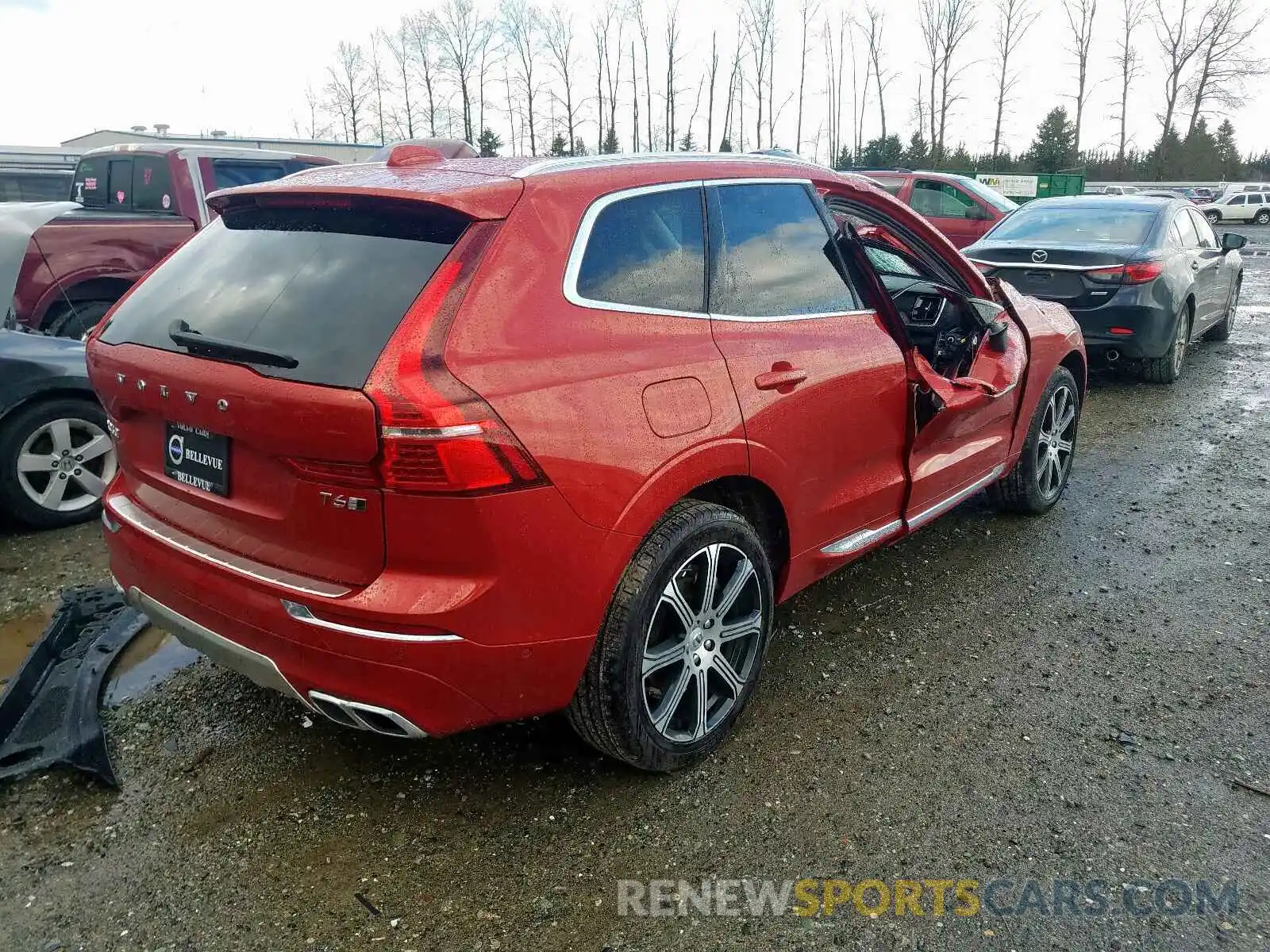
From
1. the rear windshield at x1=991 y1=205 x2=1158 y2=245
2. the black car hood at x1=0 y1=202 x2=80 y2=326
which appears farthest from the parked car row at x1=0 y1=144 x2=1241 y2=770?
the rear windshield at x1=991 y1=205 x2=1158 y2=245

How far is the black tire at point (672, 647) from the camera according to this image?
8.39ft

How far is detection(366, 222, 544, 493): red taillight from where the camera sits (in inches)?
84.7

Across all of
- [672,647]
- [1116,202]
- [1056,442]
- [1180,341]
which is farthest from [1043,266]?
[672,647]

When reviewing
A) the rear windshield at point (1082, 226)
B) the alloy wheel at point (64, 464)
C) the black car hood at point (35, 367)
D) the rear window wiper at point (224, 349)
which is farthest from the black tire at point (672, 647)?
the rear windshield at point (1082, 226)

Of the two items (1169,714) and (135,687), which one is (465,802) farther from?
(1169,714)

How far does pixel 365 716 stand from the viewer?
7.68 ft

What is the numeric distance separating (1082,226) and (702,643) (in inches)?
→ 286

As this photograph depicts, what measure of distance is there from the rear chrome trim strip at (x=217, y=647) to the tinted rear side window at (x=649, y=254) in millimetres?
1278

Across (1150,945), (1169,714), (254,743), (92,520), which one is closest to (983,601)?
(1169,714)

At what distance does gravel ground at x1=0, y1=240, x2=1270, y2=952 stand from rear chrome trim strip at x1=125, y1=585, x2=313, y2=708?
489 millimetres

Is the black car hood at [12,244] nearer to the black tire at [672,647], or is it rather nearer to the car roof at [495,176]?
the car roof at [495,176]

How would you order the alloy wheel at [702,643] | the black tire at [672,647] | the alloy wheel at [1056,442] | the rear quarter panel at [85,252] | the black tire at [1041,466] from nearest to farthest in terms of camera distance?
the black tire at [672,647]
the alloy wheel at [702,643]
the black tire at [1041,466]
the alloy wheel at [1056,442]
the rear quarter panel at [85,252]

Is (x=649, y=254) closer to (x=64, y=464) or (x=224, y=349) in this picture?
(x=224, y=349)

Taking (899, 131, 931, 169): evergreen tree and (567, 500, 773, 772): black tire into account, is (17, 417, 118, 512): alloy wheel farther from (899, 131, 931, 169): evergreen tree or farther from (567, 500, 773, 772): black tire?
(899, 131, 931, 169): evergreen tree
